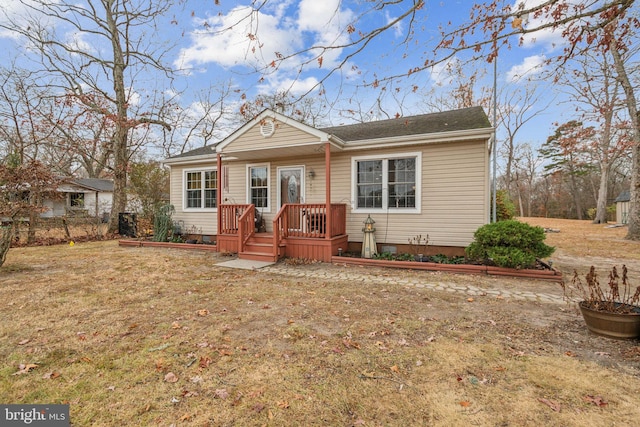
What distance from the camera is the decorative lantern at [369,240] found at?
25.5 feet

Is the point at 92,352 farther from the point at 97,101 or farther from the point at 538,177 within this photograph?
the point at 538,177

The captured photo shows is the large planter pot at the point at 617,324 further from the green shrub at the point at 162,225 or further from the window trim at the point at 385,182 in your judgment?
the green shrub at the point at 162,225

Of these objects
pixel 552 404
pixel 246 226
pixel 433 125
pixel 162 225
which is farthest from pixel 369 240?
pixel 162 225

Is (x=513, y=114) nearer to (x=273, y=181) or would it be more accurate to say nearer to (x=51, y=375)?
(x=273, y=181)

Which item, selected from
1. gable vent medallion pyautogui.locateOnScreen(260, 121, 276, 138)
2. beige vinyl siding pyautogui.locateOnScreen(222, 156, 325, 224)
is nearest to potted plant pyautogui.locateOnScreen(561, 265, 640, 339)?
beige vinyl siding pyautogui.locateOnScreen(222, 156, 325, 224)

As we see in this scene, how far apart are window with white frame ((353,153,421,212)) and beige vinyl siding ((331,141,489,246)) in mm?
180

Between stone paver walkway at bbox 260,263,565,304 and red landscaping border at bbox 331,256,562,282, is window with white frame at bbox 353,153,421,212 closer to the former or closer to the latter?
red landscaping border at bbox 331,256,562,282

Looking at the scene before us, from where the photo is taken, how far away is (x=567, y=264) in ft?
24.4

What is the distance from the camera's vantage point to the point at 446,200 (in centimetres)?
764

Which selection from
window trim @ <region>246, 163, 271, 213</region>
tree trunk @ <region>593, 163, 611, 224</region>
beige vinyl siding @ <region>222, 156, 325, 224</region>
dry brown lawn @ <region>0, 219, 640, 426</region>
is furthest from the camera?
tree trunk @ <region>593, 163, 611, 224</region>

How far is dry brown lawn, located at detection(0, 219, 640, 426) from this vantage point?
2.14 m

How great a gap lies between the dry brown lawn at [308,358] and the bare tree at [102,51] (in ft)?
37.3

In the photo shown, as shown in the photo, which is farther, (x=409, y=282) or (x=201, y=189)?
(x=201, y=189)

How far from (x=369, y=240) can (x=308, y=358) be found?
5205 mm
